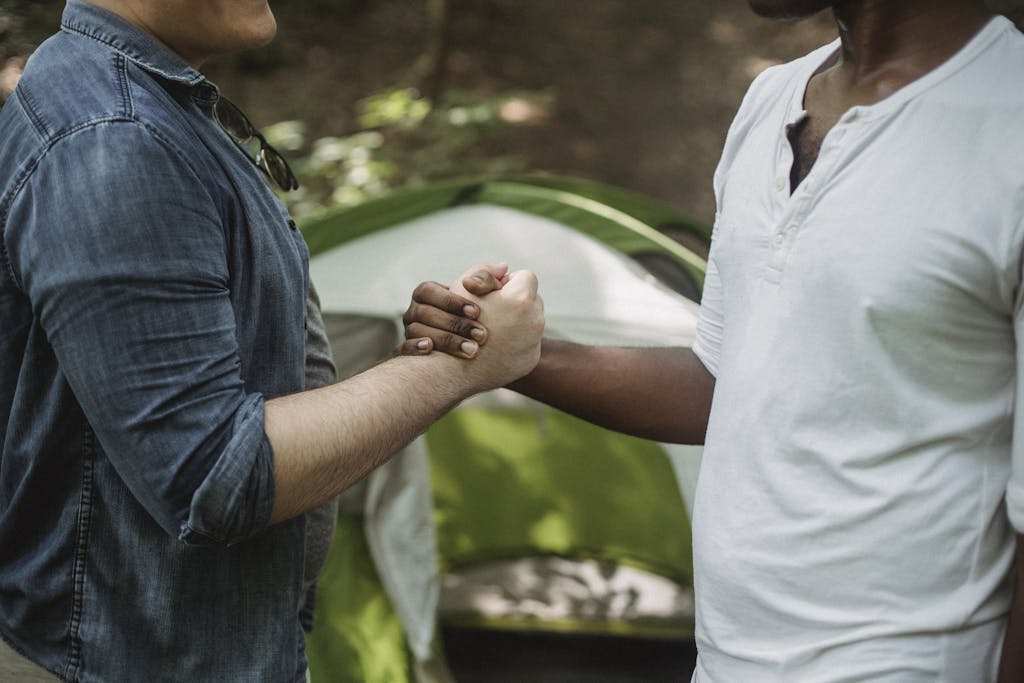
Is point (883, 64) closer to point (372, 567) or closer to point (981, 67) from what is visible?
point (981, 67)

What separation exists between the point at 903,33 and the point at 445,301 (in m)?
0.65

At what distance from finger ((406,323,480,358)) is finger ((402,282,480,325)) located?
0.13 feet

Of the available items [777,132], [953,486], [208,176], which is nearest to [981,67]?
[777,132]

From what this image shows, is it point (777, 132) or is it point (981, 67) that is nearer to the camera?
point (981, 67)

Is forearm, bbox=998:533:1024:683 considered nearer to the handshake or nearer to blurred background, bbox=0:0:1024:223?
the handshake

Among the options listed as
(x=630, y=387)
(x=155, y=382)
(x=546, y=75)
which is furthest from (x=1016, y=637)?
(x=546, y=75)

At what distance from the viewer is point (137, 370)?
0.97 m

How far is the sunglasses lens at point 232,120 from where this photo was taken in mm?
1450

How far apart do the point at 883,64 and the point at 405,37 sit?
6.28 meters

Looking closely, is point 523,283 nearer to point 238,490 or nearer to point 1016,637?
point 238,490

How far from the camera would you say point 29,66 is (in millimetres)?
1072

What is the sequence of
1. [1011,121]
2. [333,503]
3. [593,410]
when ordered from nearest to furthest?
[1011,121], [593,410], [333,503]

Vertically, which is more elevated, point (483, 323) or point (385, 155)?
point (483, 323)

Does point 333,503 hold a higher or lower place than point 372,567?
higher
